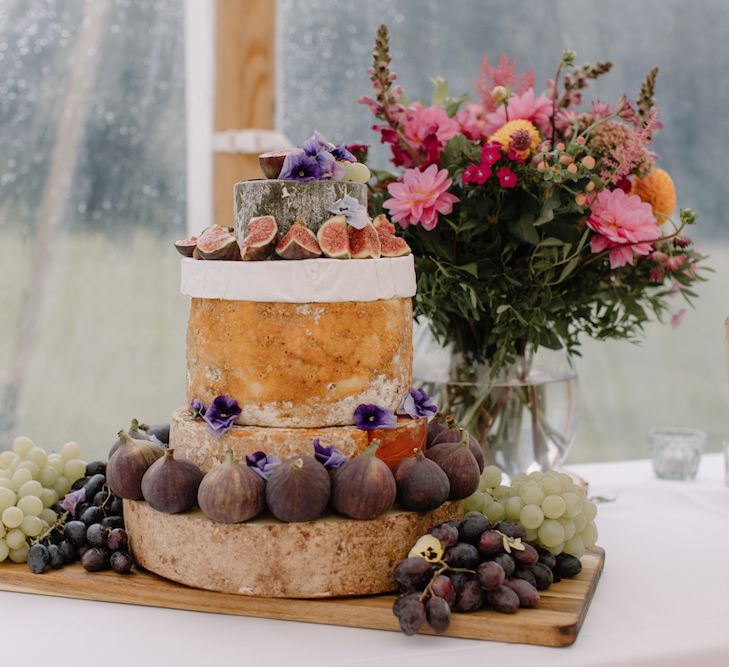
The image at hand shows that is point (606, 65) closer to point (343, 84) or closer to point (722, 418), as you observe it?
point (343, 84)

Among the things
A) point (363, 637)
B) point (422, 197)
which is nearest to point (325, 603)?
point (363, 637)

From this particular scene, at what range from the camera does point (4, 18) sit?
137 inches

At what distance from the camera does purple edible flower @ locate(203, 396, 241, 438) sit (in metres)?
1.61

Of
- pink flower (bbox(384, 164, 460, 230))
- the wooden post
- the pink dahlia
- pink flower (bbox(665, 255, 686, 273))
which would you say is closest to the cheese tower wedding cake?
pink flower (bbox(384, 164, 460, 230))

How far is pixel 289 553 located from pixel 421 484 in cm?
27

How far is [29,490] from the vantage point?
5.91 ft

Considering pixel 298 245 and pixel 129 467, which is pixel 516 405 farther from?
pixel 129 467

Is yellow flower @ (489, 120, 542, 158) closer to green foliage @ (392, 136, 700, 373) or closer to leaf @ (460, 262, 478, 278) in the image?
green foliage @ (392, 136, 700, 373)

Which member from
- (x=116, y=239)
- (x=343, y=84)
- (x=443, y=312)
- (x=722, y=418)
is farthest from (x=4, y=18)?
(x=722, y=418)

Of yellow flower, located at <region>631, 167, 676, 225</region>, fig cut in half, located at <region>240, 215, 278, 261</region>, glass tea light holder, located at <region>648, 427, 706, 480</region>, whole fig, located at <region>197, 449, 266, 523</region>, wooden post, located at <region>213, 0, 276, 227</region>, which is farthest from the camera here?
wooden post, located at <region>213, 0, 276, 227</region>

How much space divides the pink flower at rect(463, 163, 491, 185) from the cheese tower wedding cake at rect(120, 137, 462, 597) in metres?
0.33

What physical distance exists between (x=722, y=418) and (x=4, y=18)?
4.18 metres

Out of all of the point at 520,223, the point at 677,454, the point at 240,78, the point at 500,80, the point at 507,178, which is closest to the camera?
the point at 507,178

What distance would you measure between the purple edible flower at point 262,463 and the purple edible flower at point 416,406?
282 millimetres
